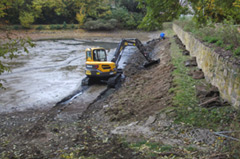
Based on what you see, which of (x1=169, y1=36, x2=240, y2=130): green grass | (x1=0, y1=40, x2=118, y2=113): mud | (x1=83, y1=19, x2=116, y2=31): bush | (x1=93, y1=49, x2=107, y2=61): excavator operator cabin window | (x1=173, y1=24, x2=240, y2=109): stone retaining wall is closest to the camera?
(x1=169, y1=36, x2=240, y2=130): green grass

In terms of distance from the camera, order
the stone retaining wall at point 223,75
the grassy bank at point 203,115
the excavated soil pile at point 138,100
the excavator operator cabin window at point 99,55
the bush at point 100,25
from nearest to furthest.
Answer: the grassy bank at point 203,115, the stone retaining wall at point 223,75, the excavated soil pile at point 138,100, the excavator operator cabin window at point 99,55, the bush at point 100,25

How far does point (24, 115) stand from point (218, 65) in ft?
28.8

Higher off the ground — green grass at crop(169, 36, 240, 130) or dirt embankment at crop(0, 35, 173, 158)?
green grass at crop(169, 36, 240, 130)

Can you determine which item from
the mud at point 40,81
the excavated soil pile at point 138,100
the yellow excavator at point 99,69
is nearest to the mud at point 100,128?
the excavated soil pile at point 138,100

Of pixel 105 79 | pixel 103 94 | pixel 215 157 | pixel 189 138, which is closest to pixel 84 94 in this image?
pixel 103 94

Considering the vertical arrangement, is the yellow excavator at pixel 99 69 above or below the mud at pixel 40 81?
above

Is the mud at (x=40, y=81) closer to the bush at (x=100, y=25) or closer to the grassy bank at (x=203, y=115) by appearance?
the grassy bank at (x=203, y=115)

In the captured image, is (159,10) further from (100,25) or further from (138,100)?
(100,25)

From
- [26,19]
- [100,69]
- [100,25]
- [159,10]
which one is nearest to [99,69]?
[100,69]

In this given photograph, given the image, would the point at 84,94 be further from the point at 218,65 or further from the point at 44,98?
the point at 218,65

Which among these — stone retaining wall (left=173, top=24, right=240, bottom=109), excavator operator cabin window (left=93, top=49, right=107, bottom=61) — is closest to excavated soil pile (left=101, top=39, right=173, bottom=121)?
stone retaining wall (left=173, top=24, right=240, bottom=109)

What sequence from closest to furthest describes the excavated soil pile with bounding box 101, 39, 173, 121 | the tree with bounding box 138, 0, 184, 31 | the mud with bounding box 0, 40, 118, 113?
the tree with bounding box 138, 0, 184, 31
the excavated soil pile with bounding box 101, 39, 173, 121
the mud with bounding box 0, 40, 118, 113

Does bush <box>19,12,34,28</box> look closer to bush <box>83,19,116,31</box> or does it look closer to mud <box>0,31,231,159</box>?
bush <box>83,19,116,31</box>

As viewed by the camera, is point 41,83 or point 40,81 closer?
point 41,83
